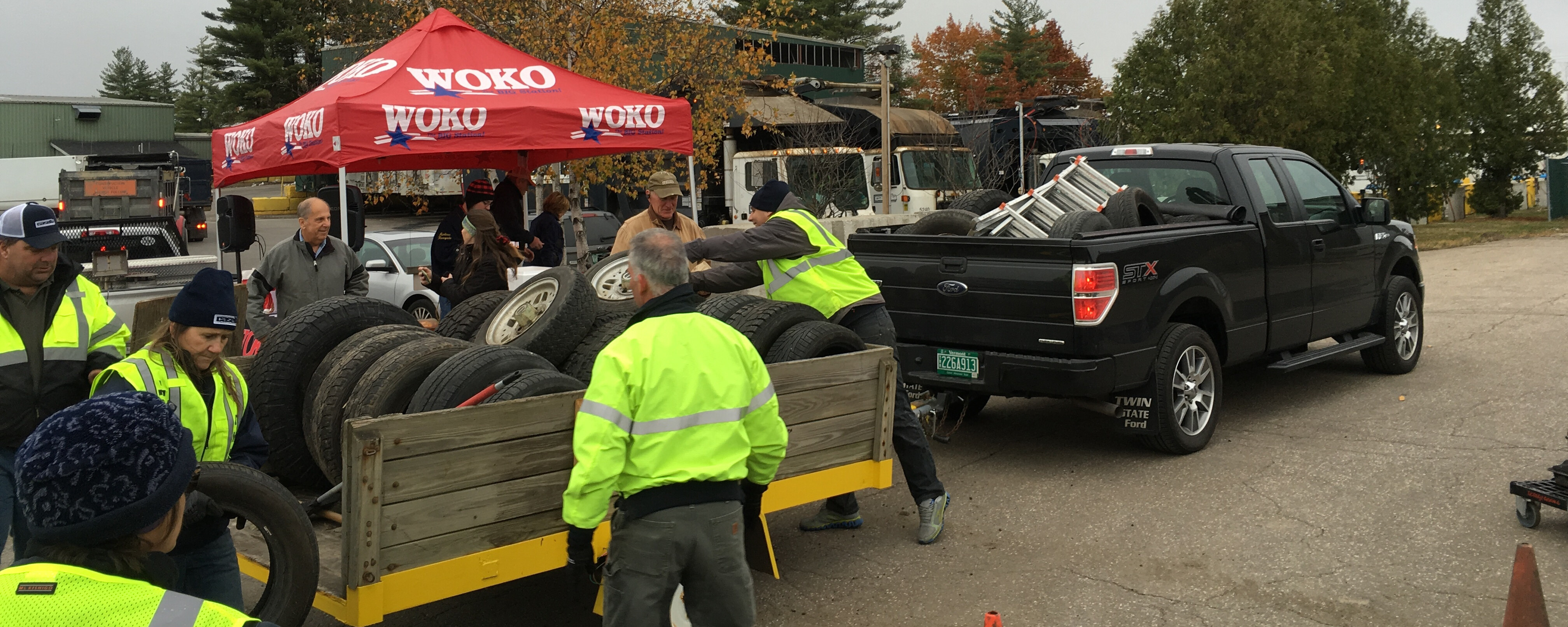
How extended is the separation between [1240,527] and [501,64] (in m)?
6.35

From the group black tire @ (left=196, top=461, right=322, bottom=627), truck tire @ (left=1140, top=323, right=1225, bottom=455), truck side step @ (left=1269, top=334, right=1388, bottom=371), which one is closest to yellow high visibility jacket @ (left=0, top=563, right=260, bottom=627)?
black tire @ (left=196, top=461, right=322, bottom=627)

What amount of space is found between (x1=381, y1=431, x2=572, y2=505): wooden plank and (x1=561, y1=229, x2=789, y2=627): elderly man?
67 cm

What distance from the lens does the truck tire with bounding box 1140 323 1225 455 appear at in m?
7.11

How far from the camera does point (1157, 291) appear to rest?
708 cm

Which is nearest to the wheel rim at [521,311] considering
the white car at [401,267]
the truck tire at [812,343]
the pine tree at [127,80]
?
the truck tire at [812,343]

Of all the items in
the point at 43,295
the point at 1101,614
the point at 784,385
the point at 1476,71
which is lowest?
the point at 1101,614

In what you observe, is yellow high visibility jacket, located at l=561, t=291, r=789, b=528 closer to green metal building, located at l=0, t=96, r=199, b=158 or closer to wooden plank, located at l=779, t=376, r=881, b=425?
wooden plank, located at l=779, t=376, r=881, b=425

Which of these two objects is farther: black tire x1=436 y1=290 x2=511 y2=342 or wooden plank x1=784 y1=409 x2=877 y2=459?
black tire x1=436 y1=290 x2=511 y2=342

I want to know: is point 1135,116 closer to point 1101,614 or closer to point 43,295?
point 1101,614

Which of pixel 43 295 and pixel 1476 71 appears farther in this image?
pixel 1476 71

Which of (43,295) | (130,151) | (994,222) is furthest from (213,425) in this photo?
(130,151)

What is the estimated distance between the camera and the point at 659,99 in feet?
31.4

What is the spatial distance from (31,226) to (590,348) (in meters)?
2.33

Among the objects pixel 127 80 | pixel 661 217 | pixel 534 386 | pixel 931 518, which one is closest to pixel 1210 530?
pixel 931 518
